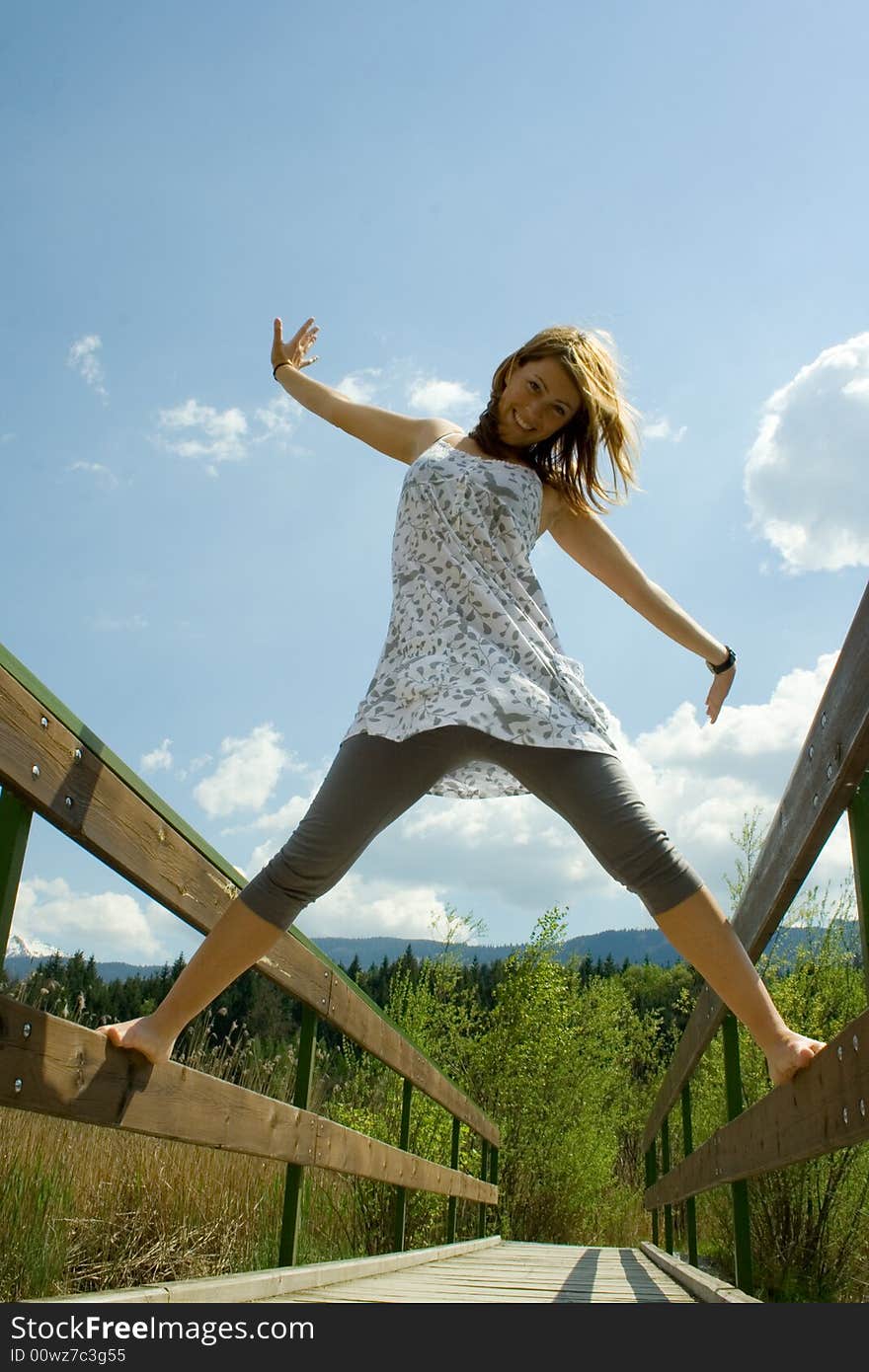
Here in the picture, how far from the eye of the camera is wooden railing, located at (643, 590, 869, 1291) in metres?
1.25

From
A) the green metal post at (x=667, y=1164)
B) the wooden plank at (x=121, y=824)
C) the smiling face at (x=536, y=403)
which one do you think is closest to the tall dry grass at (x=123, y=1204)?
the wooden plank at (x=121, y=824)

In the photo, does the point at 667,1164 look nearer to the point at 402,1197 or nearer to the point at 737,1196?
the point at 402,1197

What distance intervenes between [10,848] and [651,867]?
3.09ft

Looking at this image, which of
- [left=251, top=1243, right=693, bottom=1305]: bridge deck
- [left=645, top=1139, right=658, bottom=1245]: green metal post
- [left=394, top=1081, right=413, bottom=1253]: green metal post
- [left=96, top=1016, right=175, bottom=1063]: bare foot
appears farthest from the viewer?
[left=645, top=1139, right=658, bottom=1245]: green metal post

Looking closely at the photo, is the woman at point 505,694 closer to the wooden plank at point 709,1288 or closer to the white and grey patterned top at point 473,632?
the white and grey patterned top at point 473,632

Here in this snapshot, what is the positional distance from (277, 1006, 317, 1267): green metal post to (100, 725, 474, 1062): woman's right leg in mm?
751

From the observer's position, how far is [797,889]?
70.9 inches

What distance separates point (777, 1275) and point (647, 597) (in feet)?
14.9

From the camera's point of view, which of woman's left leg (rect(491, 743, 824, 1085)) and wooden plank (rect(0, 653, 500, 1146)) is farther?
woman's left leg (rect(491, 743, 824, 1085))

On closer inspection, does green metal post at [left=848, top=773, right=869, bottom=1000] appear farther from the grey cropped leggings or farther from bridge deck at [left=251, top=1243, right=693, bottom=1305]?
bridge deck at [left=251, top=1243, right=693, bottom=1305]

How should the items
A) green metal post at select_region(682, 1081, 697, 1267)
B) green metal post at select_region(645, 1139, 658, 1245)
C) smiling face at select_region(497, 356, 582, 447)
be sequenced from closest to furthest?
smiling face at select_region(497, 356, 582, 447) → green metal post at select_region(682, 1081, 697, 1267) → green metal post at select_region(645, 1139, 658, 1245)

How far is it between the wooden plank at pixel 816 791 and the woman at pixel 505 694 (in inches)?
7.3

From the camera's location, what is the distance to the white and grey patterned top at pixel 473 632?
1.74m

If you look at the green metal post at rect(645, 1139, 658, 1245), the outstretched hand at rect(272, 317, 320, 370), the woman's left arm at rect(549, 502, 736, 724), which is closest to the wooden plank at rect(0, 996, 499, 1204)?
the woman's left arm at rect(549, 502, 736, 724)
